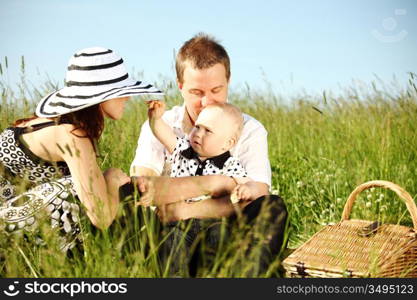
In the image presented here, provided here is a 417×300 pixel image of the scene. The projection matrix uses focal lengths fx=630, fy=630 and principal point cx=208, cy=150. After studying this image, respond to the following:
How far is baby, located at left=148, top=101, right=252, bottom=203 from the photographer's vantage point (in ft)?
9.78

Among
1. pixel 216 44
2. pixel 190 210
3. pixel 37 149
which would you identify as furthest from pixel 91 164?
pixel 216 44

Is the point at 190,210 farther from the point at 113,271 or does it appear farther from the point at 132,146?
the point at 132,146

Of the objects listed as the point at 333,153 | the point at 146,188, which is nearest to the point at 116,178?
the point at 146,188

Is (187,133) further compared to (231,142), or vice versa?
(187,133)

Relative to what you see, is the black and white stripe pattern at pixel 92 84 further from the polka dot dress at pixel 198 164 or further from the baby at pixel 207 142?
the polka dot dress at pixel 198 164

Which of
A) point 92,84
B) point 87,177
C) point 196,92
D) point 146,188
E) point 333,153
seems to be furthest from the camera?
point 333,153

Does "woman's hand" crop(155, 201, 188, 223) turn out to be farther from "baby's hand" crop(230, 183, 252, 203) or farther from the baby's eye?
the baby's eye

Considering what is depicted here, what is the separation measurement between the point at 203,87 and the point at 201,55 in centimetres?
17

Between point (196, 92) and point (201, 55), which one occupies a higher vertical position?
point (201, 55)

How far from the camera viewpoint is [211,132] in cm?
297

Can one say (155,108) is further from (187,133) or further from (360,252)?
(360,252)

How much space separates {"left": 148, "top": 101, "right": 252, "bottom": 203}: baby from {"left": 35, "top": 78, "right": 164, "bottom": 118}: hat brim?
6.9 inches

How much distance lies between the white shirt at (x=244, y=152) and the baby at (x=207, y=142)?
0.07 meters

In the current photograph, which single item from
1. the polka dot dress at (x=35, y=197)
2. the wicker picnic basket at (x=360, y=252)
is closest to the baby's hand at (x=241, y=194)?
the wicker picnic basket at (x=360, y=252)
